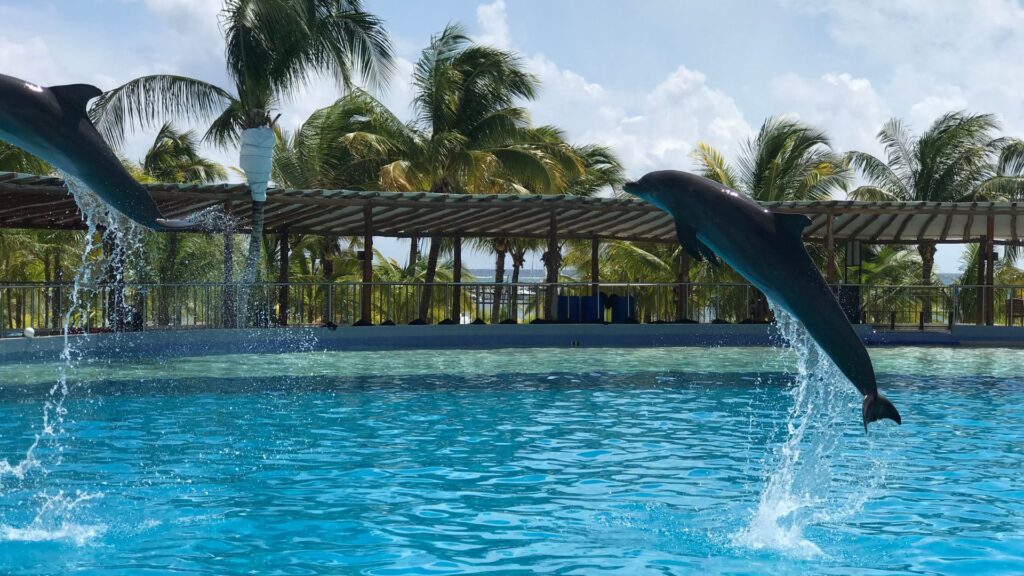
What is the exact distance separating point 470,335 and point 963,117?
745 inches

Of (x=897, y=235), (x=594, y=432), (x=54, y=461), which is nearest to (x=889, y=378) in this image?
(x=594, y=432)

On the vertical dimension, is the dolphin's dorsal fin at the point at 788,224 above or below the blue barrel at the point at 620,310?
above

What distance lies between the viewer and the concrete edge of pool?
18500mm

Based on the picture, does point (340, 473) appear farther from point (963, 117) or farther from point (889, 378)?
point (963, 117)

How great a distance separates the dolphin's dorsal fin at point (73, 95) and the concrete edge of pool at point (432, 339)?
13.6 meters

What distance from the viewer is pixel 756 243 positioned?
15.7 ft

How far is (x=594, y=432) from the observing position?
10.5 meters

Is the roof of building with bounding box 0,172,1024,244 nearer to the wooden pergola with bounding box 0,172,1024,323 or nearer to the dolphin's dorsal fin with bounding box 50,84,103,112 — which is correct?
the wooden pergola with bounding box 0,172,1024,323

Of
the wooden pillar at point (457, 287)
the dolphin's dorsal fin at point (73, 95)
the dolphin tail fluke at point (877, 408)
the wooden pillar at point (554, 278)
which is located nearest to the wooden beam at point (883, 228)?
the wooden pillar at point (554, 278)

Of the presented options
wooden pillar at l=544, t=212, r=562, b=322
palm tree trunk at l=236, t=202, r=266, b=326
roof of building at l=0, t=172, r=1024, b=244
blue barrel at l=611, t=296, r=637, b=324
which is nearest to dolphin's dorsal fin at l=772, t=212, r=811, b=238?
roof of building at l=0, t=172, r=1024, b=244

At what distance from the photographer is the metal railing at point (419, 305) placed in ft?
65.4

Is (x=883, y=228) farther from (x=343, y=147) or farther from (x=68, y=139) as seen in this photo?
(x=68, y=139)

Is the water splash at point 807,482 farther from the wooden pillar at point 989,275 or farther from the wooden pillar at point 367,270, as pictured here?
the wooden pillar at point 989,275

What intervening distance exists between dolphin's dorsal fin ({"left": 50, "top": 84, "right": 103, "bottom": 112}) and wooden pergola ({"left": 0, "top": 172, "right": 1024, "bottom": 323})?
13.1 meters
